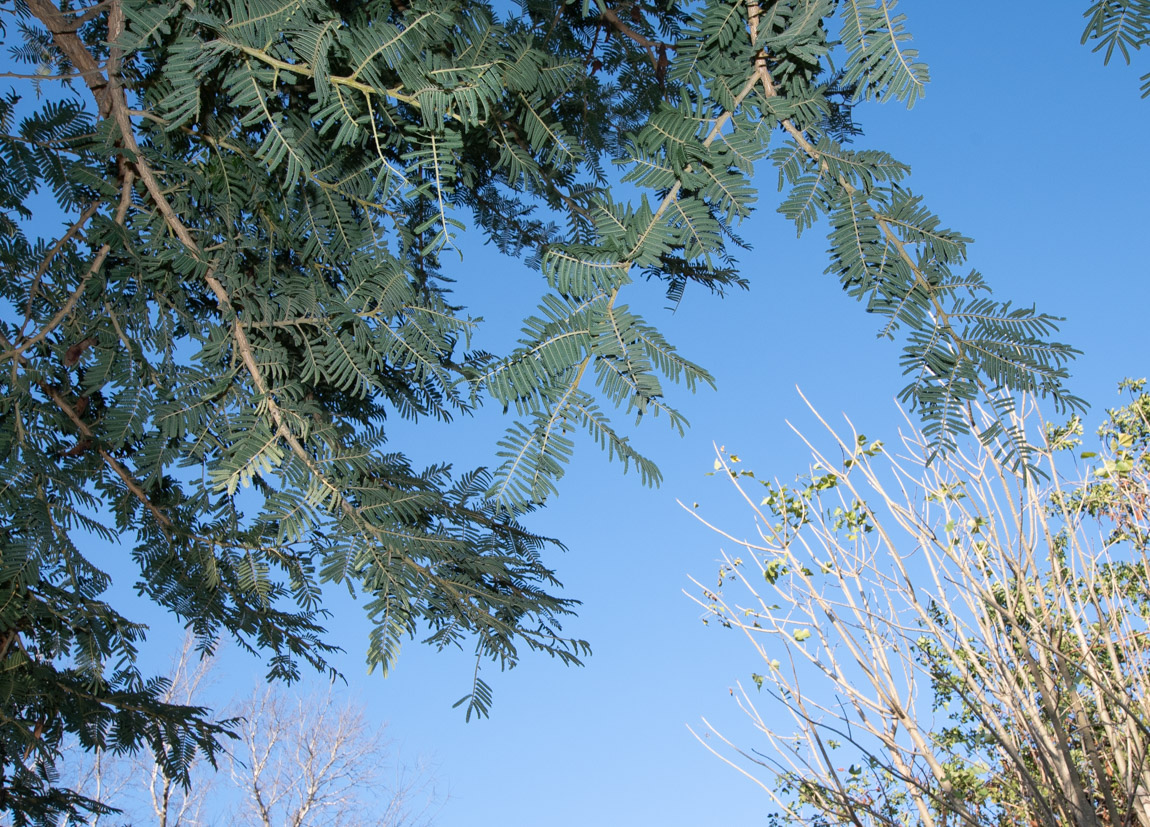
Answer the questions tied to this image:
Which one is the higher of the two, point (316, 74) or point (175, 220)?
point (175, 220)

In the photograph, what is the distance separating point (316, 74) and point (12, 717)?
1.80 meters

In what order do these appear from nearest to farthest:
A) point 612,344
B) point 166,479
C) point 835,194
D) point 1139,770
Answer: point 612,344
point 835,194
point 1139,770
point 166,479

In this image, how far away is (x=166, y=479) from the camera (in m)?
1.66

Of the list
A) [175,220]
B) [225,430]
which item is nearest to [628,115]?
[175,220]

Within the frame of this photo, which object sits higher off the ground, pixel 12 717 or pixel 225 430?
pixel 225 430

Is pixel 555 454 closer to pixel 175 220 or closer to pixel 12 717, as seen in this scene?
pixel 175 220

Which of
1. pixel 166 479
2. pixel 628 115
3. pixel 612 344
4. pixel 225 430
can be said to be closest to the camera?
pixel 612 344

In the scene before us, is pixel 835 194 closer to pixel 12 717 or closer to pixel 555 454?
pixel 555 454

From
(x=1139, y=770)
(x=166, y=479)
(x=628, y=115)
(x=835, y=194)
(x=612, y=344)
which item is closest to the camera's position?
(x=612, y=344)

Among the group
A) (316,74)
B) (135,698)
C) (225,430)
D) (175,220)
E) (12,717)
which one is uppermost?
(175,220)

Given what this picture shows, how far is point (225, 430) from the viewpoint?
118cm

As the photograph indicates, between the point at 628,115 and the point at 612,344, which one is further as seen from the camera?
the point at 628,115

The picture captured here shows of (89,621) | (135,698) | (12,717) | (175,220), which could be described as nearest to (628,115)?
(175,220)

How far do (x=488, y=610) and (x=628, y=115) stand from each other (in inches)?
49.7
